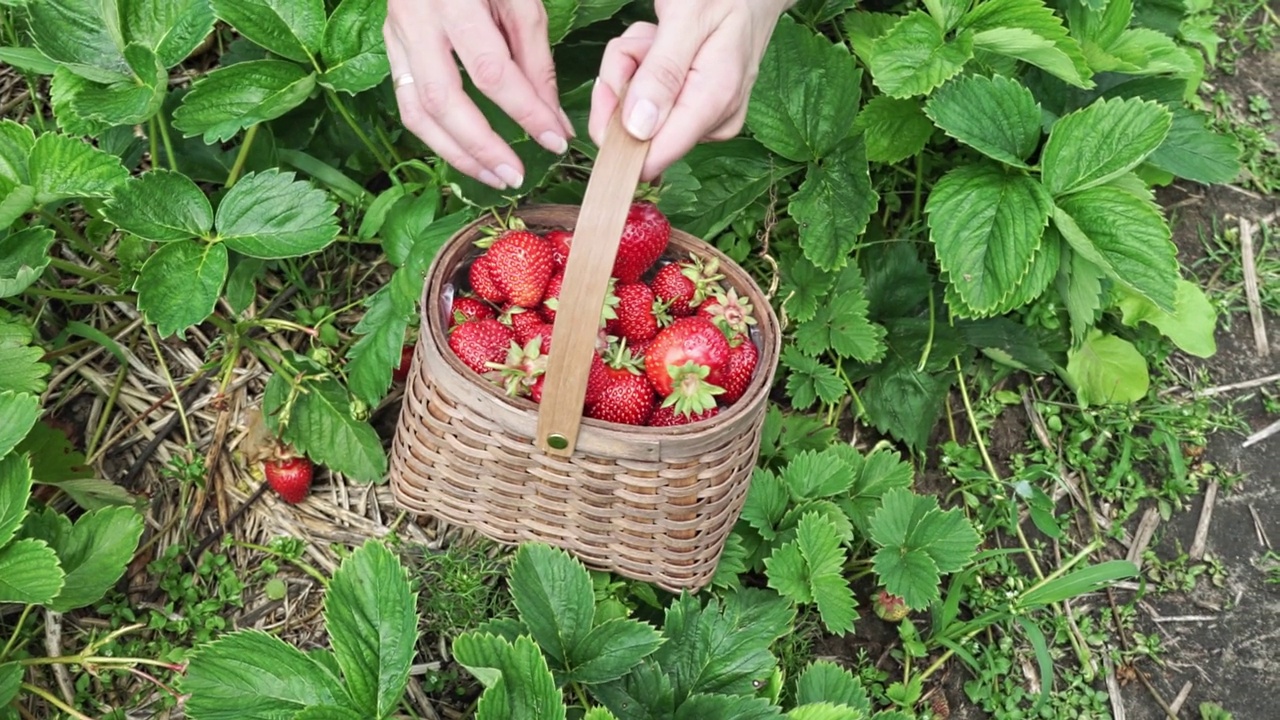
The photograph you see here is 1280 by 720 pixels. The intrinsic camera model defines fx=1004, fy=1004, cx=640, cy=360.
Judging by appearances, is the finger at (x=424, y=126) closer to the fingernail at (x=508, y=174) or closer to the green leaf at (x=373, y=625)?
the fingernail at (x=508, y=174)

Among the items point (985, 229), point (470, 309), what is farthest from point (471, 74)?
point (985, 229)

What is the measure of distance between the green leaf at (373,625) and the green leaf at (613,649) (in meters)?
0.24

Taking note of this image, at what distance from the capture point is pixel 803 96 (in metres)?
1.77

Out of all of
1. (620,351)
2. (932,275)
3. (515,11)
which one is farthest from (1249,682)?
(515,11)

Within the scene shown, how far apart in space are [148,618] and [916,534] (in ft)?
4.02

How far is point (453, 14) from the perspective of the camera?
4.04ft

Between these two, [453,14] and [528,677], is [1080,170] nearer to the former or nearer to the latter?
[453,14]

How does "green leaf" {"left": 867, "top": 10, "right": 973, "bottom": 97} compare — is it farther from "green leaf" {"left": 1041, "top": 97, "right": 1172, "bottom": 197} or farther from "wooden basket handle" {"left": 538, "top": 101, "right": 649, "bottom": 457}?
"wooden basket handle" {"left": 538, "top": 101, "right": 649, "bottom": 457}

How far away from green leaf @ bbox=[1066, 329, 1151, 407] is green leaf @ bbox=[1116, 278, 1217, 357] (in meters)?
0.07

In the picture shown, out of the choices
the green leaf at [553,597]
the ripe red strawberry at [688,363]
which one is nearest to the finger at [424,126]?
the ripe red strawberry at [688,363]

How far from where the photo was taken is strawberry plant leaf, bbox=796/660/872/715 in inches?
58.4

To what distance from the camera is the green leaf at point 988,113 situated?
5.54 ft

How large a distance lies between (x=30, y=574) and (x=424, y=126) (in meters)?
0.79

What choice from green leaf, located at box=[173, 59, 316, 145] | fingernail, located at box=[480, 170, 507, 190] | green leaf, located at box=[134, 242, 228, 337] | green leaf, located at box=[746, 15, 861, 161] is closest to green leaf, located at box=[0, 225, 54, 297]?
green leaf, located at box=[134, 242, 228, 337]
